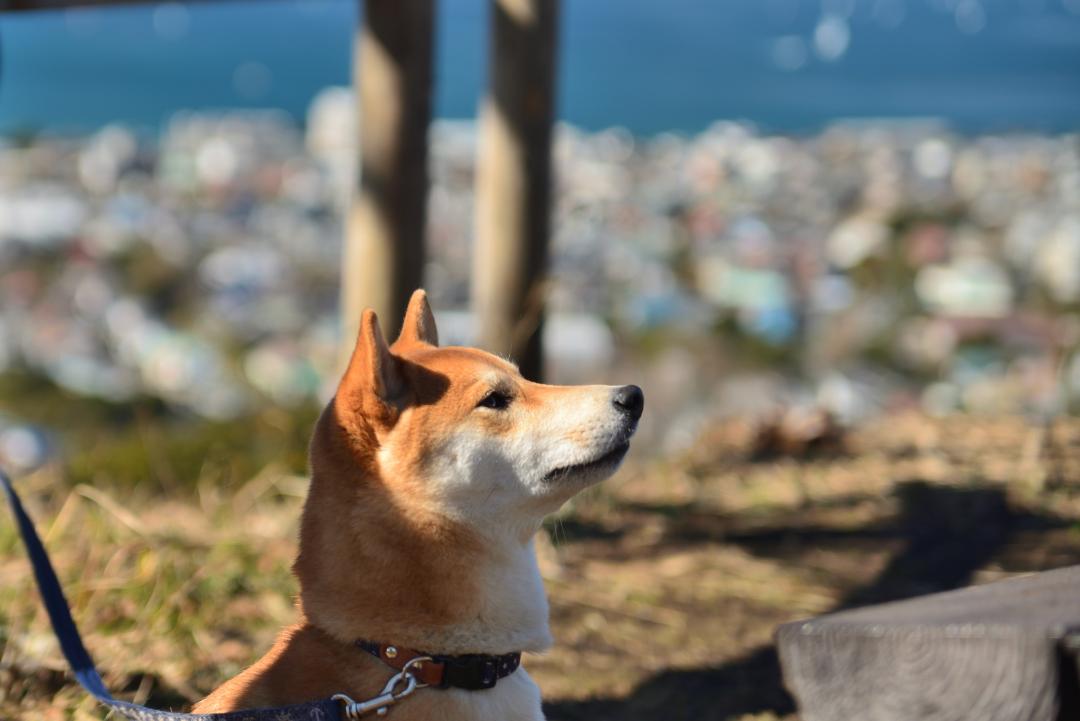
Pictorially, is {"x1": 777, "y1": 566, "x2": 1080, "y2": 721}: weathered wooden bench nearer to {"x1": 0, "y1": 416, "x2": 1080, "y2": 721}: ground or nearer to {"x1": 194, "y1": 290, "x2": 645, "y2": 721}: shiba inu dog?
{"x1": 194, "y1": 290, "x2": 645, "y2": 721}: shiba inu dog

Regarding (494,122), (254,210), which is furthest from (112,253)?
(494,122)

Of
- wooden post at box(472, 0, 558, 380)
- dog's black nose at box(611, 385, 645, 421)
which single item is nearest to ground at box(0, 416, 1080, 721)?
wooden post at box(472, 0, 558, 380)

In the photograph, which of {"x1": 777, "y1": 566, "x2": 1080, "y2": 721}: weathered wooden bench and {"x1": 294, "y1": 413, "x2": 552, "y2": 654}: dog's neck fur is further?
{"x1": 294, "y1": 413, "x2": 552, "y2": 654}: dog's neck fur

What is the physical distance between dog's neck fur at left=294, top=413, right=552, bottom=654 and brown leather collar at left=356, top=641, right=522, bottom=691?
0.02 metres

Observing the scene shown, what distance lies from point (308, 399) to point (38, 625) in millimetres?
3060

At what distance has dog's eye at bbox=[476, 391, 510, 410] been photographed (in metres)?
2.46

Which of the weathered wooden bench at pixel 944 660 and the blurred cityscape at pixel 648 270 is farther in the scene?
the blurred cityscape at pixel 648 270

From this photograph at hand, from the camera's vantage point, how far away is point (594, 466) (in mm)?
2441

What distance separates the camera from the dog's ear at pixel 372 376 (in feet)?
7.48

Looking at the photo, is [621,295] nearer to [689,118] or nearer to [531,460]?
[531,460]

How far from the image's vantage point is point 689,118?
28.3 metres

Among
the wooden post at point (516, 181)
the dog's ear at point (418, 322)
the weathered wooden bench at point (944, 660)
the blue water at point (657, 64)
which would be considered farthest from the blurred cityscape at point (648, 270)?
the blue water at point (657, 64)

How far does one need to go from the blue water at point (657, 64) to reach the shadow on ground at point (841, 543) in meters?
20.3

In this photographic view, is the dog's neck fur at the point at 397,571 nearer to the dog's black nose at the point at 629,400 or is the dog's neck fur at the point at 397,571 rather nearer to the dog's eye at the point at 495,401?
the dog's eye at the point at 495,401
